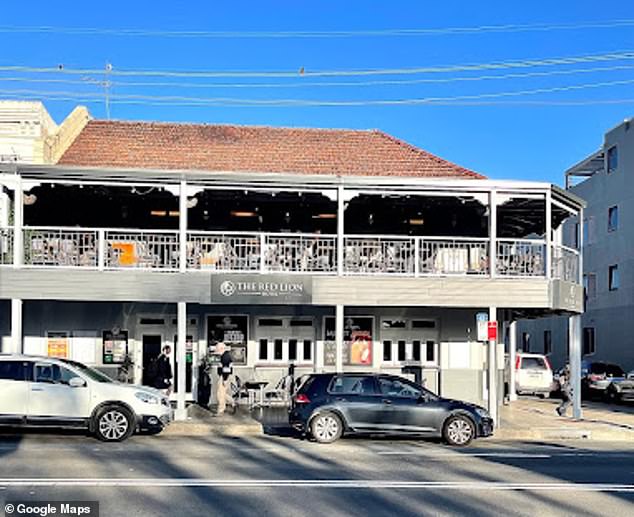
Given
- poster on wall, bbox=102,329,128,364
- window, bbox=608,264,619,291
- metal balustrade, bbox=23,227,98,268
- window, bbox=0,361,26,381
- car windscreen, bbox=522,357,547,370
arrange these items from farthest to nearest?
1. window, bbox=608,264,619,291
2. car windscreen, bbox=522,357,547,370
3. poster on wall, bbox=102,329,128,364
4. metal balustrade, bbox=23,227,98,268
5. window, bbox=0,361,26,381

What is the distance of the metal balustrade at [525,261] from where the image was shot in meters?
20.8

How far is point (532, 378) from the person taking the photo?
3103cm

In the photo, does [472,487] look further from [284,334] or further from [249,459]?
[284,334]

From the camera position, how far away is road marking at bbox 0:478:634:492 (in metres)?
10.6

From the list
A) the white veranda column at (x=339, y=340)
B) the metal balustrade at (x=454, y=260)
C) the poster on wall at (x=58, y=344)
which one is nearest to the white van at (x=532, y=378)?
the metal balustrade at (x=454, y=260)

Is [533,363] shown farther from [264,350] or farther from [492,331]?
[264,350]

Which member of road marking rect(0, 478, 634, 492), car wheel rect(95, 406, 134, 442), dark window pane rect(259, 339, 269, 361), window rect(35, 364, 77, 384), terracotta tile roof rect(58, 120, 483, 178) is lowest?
road marking rect(0, 478, 634, 492)

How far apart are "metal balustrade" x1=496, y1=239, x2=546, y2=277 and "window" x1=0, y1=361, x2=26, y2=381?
11364 mm

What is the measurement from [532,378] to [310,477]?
825 inches

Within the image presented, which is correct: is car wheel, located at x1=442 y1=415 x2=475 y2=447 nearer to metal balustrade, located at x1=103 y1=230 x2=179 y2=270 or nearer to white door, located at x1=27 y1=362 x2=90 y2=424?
white door, located at x1=27 y1=362 x2=90 y2=424

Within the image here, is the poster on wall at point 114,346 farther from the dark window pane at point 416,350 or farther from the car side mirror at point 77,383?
the dark window pane at point 416,350

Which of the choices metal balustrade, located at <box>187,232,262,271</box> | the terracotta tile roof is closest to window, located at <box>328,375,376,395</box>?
metal balustrade, located at <box>187,232,262,271</box>

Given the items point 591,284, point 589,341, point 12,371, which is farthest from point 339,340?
point 589,341

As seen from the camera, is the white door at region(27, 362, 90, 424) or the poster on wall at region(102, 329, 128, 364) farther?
the poster on wall at region(102, 329, 128, 364)
